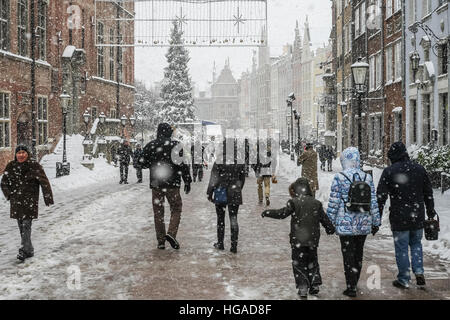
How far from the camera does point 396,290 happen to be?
6.89 metres

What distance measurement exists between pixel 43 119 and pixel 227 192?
22.1 meters

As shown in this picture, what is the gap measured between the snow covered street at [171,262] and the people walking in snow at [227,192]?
0.41m

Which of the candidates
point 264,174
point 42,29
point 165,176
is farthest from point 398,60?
point 165,176

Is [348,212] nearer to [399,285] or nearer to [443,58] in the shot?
[399,285]

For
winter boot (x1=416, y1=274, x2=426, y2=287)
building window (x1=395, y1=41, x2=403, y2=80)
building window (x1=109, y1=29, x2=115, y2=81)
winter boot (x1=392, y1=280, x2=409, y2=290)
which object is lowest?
winter boot (x1=392, y1=280, x2=409, y2=290)

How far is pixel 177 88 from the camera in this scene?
242 ft

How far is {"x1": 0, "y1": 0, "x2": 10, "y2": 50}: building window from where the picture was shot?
78.7 ft

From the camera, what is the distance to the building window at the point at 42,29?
2872cm

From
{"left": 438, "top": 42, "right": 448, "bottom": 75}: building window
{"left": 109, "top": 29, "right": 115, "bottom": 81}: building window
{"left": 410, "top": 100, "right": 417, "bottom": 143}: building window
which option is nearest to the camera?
{"left": 438, "top": 42, "right": 448, "bottom": 75}: building window

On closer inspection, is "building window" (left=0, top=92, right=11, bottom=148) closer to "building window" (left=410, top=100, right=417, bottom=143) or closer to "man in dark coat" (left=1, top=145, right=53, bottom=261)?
"man in dark coat" (left=1, top=145, right=53, bottom=261)

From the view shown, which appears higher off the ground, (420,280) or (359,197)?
(359,197)

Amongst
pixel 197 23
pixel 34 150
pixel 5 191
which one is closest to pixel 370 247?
pixel 5 191

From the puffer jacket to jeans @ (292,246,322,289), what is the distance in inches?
16.1

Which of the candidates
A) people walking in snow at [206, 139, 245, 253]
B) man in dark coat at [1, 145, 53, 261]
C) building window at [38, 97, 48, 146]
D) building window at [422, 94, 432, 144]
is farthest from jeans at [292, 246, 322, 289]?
building window at [38, 97, 48, 146]
